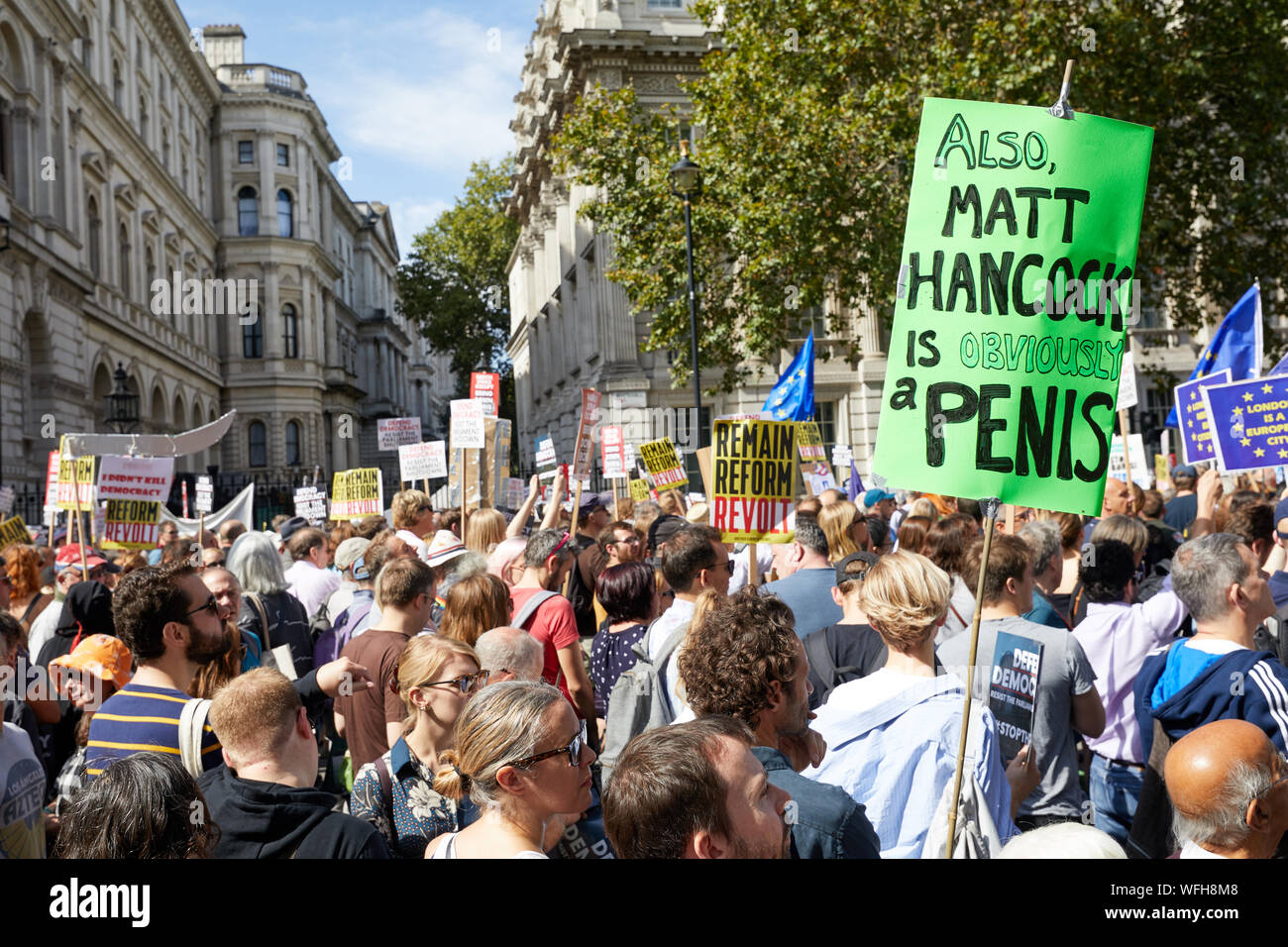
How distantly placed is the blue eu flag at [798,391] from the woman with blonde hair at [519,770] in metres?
9.75

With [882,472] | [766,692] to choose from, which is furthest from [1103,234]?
[766,692]

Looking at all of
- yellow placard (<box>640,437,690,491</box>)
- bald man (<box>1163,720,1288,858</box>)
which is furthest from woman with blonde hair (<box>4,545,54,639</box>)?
yellow placard (<box>640,437,690,491</box>)

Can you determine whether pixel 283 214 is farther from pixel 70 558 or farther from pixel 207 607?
pixel 207 607

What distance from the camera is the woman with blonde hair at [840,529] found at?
6.75m

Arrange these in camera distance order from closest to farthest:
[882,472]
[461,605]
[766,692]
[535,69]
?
[766,692] < [882,472] < [461,605] < [535,69]

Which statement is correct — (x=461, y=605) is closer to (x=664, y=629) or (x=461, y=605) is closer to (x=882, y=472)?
(x=664, y=629)

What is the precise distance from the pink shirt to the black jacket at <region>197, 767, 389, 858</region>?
10.3 ft

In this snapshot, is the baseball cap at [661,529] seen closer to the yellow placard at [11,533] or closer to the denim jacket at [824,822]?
the yellow placard at [11,533]

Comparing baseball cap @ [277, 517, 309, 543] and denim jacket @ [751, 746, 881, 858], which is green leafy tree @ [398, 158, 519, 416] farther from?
denim jacket @ [751, 746, 881, 858]

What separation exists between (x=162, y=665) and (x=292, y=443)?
6122 centimetres

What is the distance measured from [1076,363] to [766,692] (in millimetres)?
1577

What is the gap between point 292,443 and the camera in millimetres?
62812

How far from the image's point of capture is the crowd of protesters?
8.48 feet
